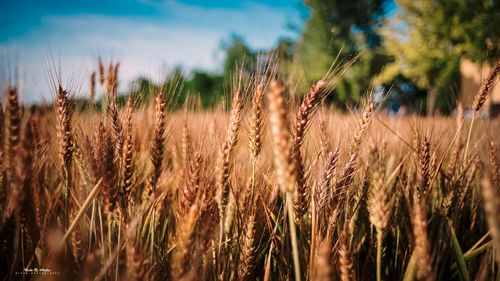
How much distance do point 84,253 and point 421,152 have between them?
1.46 m

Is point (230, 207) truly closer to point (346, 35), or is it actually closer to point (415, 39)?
point (415, 39)

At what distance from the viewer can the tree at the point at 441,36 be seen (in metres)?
10.2

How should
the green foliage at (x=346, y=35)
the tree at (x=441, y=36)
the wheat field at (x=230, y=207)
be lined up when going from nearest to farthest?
the wheat field at (x=230, y=207) → the tree at (x=441, y=36) → the green foliage at (x=346, y=35)

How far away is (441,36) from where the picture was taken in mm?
11172

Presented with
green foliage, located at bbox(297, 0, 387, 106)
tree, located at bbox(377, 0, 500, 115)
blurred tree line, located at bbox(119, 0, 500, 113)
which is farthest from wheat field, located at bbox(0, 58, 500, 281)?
green foliage, located at bbox(297, 0, 387, 106)

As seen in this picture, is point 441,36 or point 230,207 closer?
point 230,207

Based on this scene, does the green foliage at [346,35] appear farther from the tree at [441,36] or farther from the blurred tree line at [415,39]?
the tree at [441,36]

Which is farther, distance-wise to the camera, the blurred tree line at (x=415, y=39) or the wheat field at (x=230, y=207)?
the blurred tree line at (x=415, y=39)

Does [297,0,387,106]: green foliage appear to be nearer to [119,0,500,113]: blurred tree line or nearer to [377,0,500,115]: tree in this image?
[119,0,500,113]: blurred tree line

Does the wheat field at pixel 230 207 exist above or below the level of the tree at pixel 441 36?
below

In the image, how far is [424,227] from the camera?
0.63 m

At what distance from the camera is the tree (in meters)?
10.2

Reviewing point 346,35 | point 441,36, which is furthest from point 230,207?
point 346,35

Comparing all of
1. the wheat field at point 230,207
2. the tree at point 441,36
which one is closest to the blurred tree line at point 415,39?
the tree at point 441,36
